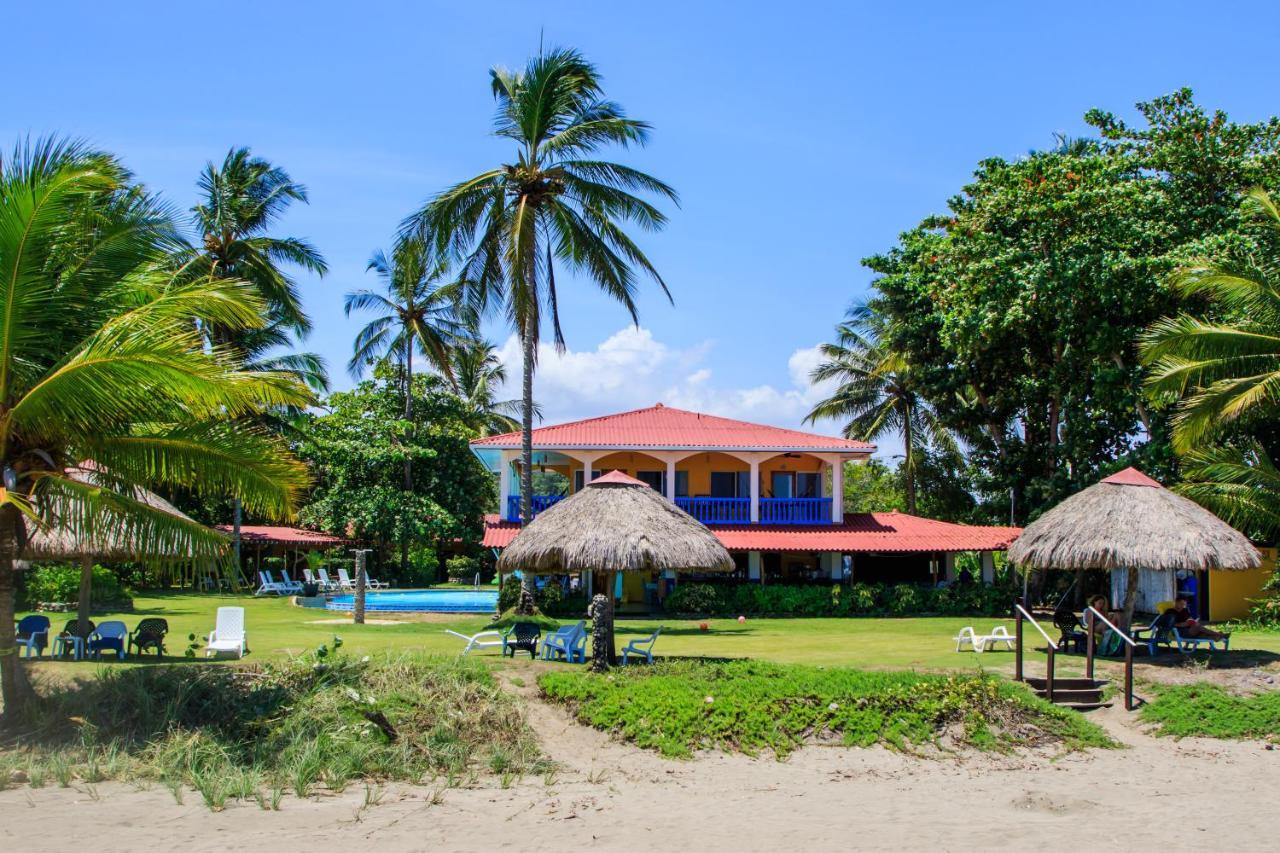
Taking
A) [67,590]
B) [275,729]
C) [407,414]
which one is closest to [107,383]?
[275,729]

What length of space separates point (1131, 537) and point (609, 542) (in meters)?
8.04

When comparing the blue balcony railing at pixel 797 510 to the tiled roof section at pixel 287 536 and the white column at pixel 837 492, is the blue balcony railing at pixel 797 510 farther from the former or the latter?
the tiled roof section at pixel 287 536

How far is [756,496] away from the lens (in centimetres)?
3141

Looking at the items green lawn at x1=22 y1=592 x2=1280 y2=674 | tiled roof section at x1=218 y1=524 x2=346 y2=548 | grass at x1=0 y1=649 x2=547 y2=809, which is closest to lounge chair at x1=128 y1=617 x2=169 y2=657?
green lawn at x1=22 y1=592 x2=1280 y2=674

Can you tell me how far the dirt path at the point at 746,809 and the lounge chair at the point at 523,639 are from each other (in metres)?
3.59

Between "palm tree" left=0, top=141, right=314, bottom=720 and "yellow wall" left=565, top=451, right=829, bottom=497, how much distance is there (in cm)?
1997

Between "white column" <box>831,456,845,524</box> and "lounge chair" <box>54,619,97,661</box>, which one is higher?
"white column" <box>831,456,845,524</box>

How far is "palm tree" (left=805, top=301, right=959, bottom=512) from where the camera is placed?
134ft

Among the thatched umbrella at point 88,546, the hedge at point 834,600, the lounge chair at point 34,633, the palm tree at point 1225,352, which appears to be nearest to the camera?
the thatched umbrella at point 88,546

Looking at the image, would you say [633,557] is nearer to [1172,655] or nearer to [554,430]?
[1172,655]

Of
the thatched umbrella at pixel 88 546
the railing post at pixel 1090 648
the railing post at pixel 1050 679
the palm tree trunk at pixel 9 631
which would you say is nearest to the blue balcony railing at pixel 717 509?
the railing post at pixel 1090 648

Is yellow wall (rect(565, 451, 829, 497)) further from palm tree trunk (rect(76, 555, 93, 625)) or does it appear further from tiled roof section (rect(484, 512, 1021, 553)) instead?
palm tree trunk (rect(76, 555, 93, 625))

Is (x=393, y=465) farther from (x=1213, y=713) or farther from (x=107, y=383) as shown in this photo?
(x=1213, y=713)

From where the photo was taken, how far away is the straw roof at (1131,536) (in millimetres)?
16484
